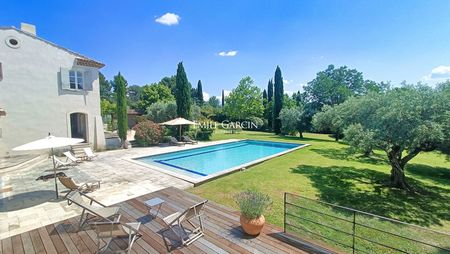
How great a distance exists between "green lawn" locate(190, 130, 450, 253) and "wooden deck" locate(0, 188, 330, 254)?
3.88 feet

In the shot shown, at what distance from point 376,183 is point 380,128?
3.31m

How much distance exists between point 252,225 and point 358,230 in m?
2.44

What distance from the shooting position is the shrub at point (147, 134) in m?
17.1

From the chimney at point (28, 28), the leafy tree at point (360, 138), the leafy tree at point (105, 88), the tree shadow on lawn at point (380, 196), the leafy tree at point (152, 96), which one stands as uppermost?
the leafy tree at point (105, 88)

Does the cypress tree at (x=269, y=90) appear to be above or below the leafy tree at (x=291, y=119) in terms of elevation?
above

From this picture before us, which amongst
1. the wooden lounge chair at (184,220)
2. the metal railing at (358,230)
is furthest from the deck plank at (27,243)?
the metal railing at (358,230)

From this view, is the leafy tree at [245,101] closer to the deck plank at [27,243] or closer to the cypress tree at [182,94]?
the cypress tree at [182,94]

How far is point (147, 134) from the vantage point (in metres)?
17.2

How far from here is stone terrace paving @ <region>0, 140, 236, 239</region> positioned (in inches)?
205

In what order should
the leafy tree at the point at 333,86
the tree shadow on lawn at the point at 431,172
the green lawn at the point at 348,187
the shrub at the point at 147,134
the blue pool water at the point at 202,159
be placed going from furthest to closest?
the leafy tree at the point at 333,86 → the shrub at the point at 147,134 → the blue pool water at the point at 202,159 → the tree shadow on lawn at the point at 431,172 → the green lawn at the point at 348,187

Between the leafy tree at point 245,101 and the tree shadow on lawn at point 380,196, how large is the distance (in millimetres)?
25866

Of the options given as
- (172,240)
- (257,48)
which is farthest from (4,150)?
(257,48)

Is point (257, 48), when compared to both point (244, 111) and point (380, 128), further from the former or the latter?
point (244, 111)

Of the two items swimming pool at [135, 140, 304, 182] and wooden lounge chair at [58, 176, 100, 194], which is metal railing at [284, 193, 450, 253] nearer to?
swimming pool at [135, 140, 304, 182]
